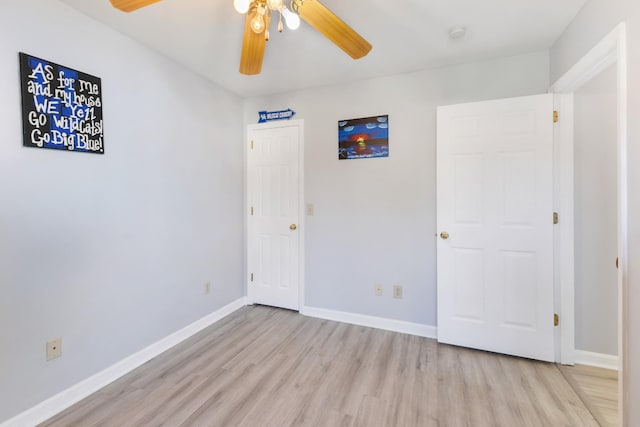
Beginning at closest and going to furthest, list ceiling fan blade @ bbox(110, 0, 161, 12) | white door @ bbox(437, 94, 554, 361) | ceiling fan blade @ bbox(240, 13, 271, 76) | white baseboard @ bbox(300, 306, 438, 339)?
ceiling fan blade @ bbox(110, 0, 161, 12), ceiling fan blade @ bbox(240, 13, 271, 76), white door @ bbox(437, 94, 554, 361), white baseboard @ bbox(300, 306, 438, 339)

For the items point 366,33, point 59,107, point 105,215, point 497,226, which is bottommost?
point 497,226

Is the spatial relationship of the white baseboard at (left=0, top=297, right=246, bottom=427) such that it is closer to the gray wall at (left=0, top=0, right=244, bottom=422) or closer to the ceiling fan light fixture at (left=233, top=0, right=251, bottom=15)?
the gray wall at (left=0, top=0, right=244, bottom=422)

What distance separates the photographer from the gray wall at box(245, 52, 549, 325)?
249 centimetres

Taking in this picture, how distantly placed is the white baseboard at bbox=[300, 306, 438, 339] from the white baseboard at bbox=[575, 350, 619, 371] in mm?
1023


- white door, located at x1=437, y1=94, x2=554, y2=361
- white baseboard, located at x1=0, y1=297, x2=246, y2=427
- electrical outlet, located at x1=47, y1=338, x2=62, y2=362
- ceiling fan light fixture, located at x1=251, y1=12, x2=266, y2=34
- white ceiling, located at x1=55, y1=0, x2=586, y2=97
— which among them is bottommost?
white baseboard, located at x1=0, y1=297, x2=246, y2=427

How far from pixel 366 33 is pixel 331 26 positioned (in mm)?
729

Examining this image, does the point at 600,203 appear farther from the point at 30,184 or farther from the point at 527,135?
the point at 30,184

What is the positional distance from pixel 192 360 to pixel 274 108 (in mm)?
2638

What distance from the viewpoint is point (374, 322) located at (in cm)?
281

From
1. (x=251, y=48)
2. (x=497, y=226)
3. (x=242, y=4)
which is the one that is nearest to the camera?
(x=242, y=4)

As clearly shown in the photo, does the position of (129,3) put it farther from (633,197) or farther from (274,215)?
(633,197)

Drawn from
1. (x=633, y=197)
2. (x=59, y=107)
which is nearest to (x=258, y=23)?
(x=59, y=107)

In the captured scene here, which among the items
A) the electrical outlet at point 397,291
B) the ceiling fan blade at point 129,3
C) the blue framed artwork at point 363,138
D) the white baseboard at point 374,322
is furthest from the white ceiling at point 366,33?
the white baseboard at point 374,322

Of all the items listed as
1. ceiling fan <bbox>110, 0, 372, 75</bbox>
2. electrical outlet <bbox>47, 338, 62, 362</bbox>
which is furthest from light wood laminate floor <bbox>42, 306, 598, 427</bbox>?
ceiling fan <bbox>110, 0, 372, 75</bbox>
